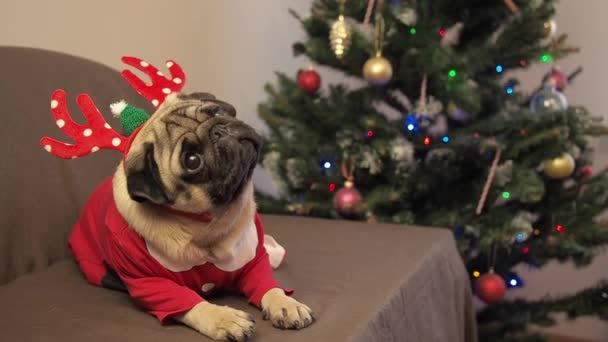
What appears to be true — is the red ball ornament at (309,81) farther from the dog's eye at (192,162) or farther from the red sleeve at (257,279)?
the dog's eye at (192,162)

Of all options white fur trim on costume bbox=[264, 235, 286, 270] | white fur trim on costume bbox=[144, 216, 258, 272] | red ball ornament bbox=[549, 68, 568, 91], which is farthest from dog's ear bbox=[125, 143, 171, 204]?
red ball ornament bbox=[549, 68, 568, 91]

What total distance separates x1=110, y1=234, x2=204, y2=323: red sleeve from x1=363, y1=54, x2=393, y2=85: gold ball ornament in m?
0.88

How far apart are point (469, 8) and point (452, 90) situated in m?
0.30

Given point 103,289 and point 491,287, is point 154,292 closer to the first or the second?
point 103,289

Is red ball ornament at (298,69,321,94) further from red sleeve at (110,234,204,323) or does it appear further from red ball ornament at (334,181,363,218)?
red sleeve at (110,234,204,323)

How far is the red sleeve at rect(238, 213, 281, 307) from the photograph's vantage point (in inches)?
37.5

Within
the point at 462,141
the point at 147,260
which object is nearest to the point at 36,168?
the point at 147,260

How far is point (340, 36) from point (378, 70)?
0.46 ft

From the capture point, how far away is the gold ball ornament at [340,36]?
1.59m

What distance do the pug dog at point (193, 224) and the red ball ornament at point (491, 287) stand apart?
33.3 inches

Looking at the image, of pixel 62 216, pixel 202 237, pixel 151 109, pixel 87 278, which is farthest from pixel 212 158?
pixel 151 109

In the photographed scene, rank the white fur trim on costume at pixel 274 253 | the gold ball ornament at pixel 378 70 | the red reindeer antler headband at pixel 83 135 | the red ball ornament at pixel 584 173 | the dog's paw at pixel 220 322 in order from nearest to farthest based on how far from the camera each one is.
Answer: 1. the dog's paw at pixel 220 322
2. the red reindeer antler headband at pixel 83 135
3. the white fur trim on costume at pixel 274 253
4. the gold ball ornament at pixel 378 70
5. the red ball ornament at pixel 584 173

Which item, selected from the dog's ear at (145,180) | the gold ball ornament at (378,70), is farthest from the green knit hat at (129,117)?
the gold ball ornament at (378,70)

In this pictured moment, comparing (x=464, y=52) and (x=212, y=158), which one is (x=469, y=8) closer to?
(x=464, y=52)
